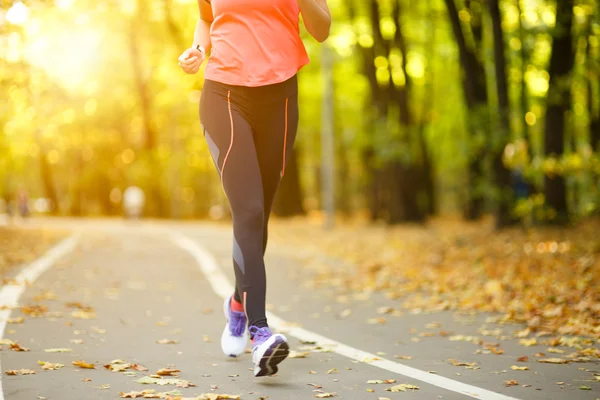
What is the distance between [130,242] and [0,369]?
13237 millimetres

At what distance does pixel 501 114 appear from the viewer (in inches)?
615

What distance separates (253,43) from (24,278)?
19.7 ft

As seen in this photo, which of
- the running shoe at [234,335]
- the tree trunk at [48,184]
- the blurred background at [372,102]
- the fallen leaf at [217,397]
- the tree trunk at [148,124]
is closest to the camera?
the fallen leaf at [217,397]

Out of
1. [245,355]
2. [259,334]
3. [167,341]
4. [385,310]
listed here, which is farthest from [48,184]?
[259,334]

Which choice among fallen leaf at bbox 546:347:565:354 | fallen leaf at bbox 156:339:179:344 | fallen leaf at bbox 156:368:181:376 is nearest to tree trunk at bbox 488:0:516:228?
fallen leaf at bbox 546:347:565:354

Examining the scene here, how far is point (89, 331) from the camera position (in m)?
6.07

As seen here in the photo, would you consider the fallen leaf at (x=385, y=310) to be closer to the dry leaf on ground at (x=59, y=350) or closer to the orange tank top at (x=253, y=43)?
the dry leaf on ground at (x=59, y=350)

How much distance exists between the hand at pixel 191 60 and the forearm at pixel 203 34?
→ 0.15 meters

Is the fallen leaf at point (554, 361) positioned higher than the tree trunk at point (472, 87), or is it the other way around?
the tree trunk at point (472, 87)

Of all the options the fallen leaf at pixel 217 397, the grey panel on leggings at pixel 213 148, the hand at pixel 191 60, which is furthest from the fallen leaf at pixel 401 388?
the hand at pixel 191 60

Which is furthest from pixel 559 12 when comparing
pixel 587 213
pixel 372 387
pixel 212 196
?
pixel 212 196

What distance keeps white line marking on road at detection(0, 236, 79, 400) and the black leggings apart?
133 centimetres

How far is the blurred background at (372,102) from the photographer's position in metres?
15.7

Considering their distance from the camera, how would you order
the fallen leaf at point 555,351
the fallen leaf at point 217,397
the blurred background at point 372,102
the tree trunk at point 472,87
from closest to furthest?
the fallen leaf at point 217,397 → the fallen leaf at point 555,351 → the blurred background at point 372,102 → the tree trunk at point 472,87
